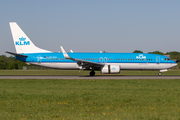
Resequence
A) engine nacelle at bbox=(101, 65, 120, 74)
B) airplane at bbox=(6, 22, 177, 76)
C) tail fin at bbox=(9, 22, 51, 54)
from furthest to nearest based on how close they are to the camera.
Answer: tail fin at bbox=(9, 22, 51, 54), airplane at bbox=(6, 22, 177, 76), engine nacelle at bbox=(101, 65, 120, 74)

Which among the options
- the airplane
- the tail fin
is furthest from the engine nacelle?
the tail fin

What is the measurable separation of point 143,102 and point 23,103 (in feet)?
22.3

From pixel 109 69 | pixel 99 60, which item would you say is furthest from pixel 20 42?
pixel 109 69

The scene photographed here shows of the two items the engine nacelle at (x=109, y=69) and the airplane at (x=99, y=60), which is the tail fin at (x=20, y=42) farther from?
the engine nacelle at (x=109, y=69)

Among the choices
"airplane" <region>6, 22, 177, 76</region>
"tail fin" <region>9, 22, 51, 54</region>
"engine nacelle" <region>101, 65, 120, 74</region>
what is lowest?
"engine nacelle" <region>101, 65, 120, 74</region>

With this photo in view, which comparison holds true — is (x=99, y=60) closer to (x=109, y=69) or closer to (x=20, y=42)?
(x=109, y=69)

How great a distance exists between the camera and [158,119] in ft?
29.3

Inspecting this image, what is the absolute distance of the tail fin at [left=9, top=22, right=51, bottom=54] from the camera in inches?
1430

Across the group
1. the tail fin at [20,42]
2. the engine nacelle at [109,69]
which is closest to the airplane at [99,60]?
the tail fin at [20,42]

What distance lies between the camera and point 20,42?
36500mm

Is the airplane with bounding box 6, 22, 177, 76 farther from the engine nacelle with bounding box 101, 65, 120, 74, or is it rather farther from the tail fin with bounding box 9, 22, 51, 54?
the engine nacelle with bounding box 101, 65, 120, 74

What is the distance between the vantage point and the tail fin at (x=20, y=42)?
36.3 meters

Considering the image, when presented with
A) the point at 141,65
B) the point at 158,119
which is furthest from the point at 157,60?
the point at 158,119

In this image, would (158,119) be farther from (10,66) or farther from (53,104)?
(10,66)
